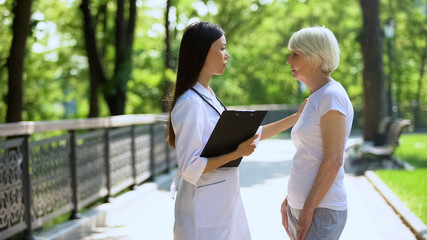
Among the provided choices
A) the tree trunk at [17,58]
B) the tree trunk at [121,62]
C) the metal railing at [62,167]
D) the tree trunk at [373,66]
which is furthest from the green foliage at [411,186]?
the tree trunk at [121,62]

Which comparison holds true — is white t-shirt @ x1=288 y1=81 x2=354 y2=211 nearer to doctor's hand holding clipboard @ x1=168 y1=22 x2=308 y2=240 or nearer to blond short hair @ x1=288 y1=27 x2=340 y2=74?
blond short hair @ x1=288 y1=27 x2=340 y2=74

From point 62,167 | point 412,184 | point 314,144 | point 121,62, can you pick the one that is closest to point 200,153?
→ point 314,144

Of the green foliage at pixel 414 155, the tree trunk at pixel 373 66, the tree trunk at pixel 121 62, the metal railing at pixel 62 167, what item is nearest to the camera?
the metal railing at pixel 62 167

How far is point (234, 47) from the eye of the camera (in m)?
45.8

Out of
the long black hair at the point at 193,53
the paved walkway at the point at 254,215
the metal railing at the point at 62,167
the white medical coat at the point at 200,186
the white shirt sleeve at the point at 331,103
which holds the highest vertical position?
the long black hair at the point at 193,53

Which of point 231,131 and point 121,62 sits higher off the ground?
point 121,62

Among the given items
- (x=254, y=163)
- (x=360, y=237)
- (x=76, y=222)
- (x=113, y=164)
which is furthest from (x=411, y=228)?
(x=254, y=163)

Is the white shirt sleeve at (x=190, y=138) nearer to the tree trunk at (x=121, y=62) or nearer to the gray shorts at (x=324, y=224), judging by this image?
the gray shorts at (x=324, y=224)

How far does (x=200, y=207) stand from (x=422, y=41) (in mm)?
48918

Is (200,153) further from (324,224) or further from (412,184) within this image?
(412,184)

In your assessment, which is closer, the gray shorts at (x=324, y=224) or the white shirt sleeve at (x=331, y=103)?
the white shirt sleeve at (x=331, y=103)

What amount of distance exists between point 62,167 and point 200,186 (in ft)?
19.1

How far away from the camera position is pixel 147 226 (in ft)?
30.9

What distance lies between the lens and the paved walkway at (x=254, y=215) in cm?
857
